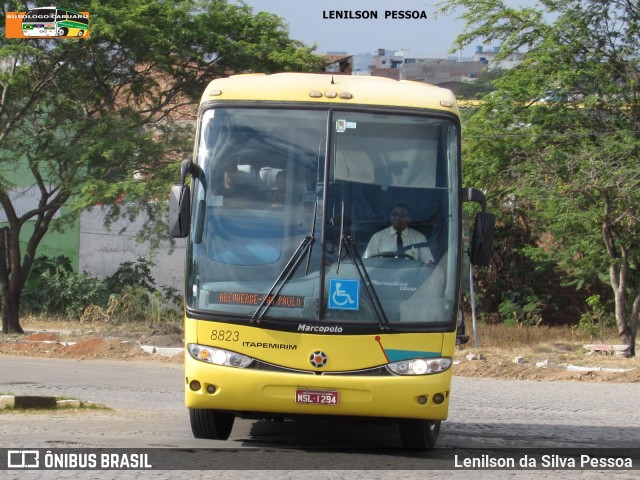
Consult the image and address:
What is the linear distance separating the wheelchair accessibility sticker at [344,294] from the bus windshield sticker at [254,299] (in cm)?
26

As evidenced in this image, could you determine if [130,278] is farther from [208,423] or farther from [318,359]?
[318,359]

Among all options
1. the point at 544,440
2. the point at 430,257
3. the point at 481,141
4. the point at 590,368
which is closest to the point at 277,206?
the point at 430,257

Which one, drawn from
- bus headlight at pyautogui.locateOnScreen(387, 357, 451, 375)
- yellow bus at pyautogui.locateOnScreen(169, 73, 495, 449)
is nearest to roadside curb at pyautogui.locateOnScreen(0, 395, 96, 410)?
yellow bus at pyautogui.locateOnScreen(169, 73, 495, 449)

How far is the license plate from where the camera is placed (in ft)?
25.6

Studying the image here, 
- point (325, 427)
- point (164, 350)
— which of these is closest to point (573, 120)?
point (164, 350)

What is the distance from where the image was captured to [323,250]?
26.4 feet

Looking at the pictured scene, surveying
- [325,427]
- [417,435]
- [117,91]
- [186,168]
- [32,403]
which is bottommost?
[325,427]

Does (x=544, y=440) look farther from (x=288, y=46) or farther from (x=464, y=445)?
(x=288, y=46)

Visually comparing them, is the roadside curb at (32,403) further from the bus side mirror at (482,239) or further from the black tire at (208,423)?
the bus side mirror at (482,239)

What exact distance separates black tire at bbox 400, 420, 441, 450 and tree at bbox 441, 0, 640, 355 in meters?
14.1

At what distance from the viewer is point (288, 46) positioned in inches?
977

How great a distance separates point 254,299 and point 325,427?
3.00 m

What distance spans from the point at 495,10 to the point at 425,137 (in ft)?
55.0

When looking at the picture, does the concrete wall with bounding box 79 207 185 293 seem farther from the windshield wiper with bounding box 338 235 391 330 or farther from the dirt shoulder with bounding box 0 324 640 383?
the windshield wiper with bounding box 338 235 391 330
